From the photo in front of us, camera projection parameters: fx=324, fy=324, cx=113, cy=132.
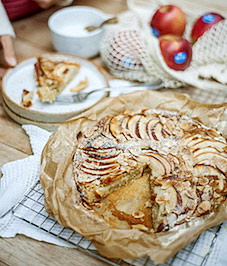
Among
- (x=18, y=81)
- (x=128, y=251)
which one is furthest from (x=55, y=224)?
(x=18, y=81)

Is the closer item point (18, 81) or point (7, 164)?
point (7, 164)

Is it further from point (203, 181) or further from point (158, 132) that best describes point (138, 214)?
point (158, 132)

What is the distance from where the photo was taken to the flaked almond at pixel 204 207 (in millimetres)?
1873

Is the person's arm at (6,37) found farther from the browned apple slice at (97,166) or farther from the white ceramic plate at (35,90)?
the browned apple slice at (97,166)

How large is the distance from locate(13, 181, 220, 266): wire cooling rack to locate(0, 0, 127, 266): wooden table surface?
86mm

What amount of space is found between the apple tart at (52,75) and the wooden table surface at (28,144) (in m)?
0.36

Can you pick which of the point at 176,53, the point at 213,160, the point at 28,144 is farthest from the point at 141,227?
the point at 176,53

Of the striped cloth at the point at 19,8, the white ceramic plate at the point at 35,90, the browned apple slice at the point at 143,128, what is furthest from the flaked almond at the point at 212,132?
the striped cloth at the point at 19,8

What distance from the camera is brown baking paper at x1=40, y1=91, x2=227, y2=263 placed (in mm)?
1712

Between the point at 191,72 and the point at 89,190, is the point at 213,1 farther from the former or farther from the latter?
the point at 89,190

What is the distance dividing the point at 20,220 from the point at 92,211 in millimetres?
443

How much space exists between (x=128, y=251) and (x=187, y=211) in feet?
1.42

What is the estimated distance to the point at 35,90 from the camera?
281 centimetres

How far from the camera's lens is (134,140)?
7.52 ft
